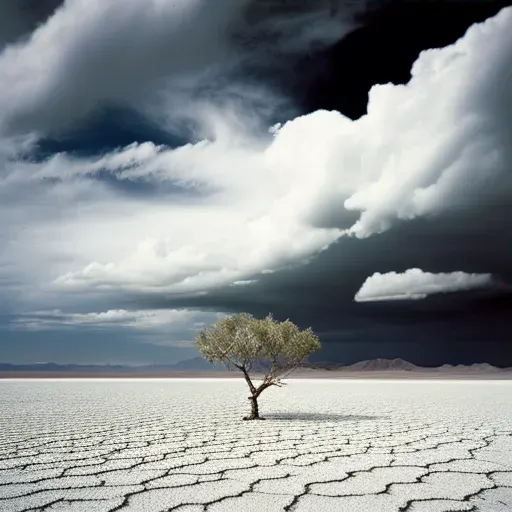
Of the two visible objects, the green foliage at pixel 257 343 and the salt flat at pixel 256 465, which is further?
the green foliage at pixel 257 343

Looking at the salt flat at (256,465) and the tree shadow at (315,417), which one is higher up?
the salt flat at (256,465)

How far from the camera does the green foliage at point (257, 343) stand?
371 inches

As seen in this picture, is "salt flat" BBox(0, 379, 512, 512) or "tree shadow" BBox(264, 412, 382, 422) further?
"tree shadow" BBox(264, 412, 382, 422)

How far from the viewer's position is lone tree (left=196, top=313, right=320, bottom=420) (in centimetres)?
941

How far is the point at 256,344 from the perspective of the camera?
9.34 metres

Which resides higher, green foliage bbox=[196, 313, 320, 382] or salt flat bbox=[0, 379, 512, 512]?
green foliage bbox=[196, 313, 320, 382]

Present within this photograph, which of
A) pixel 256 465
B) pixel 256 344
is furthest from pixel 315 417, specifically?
pixel 256 465

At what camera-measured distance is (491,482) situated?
441cm

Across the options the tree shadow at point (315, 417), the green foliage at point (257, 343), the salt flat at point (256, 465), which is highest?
the green foliage at point (257, 343)

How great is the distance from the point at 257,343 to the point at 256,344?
0.08 ft

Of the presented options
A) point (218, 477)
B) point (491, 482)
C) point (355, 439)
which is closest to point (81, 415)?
point (355, 439)

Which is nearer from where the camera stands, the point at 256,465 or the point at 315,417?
the point at 256,465

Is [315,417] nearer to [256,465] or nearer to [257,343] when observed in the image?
[257,343]

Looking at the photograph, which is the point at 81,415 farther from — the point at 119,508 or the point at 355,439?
the point at 119,508
